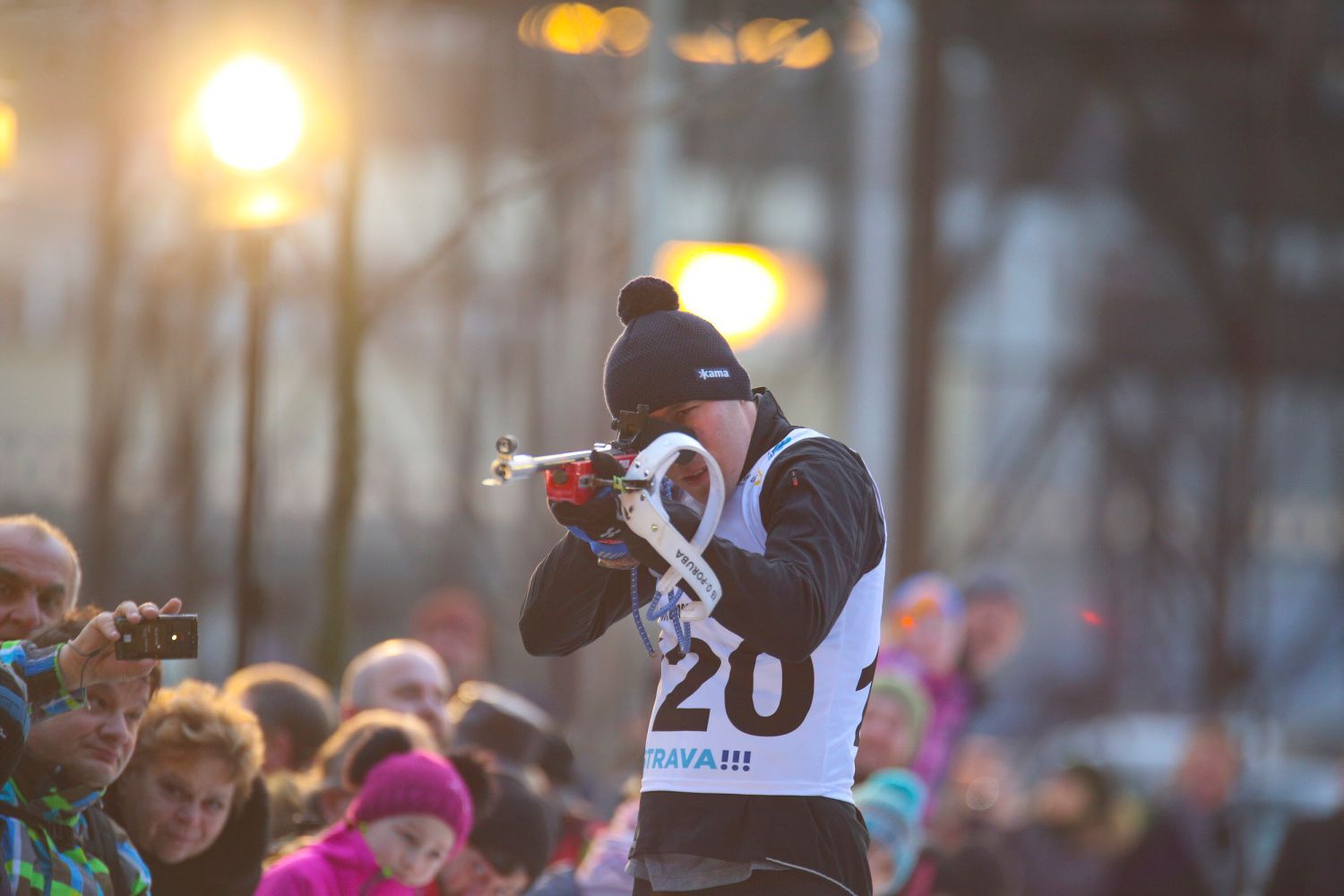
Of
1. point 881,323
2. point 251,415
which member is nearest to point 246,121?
point 251,415

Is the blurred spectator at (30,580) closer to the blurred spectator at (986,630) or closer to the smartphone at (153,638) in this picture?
the smartphone at (153,638)

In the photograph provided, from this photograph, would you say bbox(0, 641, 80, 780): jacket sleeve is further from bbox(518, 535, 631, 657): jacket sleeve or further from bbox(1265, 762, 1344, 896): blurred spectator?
bbox(1265, 762, 1344, 896): blurred spectator

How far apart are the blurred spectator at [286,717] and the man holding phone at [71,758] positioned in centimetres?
167

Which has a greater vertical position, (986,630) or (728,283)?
(728,283)

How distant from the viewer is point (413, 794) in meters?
4.06

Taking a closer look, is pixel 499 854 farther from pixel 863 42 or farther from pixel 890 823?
pixel 863 42

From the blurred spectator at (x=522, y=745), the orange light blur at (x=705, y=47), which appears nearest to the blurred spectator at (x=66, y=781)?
the blurred spectator at (x=522, y=745)

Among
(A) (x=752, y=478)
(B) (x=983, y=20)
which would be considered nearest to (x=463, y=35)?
(B) (x=983, y=20)

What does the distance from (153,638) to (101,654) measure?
0.14m

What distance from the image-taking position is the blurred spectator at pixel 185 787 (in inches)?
144

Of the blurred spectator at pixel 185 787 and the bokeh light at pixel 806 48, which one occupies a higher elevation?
the bokeh light at pixel 806 48

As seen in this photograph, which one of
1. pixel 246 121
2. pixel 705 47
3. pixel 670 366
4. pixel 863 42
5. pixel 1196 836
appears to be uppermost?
pixel 863 42

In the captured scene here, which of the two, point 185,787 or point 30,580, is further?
point 185,787

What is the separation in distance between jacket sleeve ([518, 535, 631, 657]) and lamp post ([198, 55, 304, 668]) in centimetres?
323
